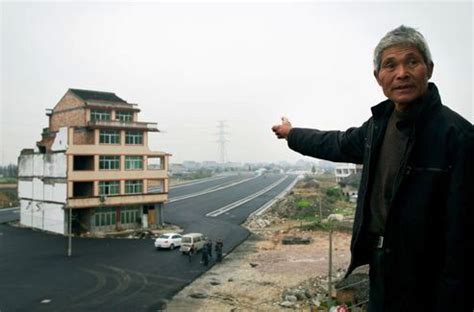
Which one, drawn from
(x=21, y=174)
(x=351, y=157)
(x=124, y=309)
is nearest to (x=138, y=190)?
(x=21, y=174)

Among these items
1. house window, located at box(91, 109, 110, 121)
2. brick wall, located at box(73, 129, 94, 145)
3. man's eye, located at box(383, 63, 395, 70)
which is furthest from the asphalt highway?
man's eye, located at box(383, 63, 395, 70)

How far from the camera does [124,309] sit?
647 inches

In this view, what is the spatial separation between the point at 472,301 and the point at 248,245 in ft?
96.9

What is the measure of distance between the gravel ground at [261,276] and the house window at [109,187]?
1315 cm

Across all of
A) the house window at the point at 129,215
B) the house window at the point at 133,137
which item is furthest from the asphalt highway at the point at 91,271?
the house window at the point at 133,137

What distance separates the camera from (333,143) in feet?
9.59

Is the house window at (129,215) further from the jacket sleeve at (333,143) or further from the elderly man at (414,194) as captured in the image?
the elderly man at (414,194)

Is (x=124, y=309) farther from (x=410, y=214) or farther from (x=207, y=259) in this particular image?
(x=410, y=214)

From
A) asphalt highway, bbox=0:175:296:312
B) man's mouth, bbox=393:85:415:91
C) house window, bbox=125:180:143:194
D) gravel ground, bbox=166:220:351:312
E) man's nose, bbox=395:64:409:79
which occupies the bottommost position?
gravel ground, bbox=166:220:351:312

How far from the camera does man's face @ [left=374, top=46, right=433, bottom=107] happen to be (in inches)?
93.7

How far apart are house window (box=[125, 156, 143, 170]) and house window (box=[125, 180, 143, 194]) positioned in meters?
1.32

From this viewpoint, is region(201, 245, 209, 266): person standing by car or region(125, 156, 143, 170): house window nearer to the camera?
region(201, 245, 209, 266): person standing by car

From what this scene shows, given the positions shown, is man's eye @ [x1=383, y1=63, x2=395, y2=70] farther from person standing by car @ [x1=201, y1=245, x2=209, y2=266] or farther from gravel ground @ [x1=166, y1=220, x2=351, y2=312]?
person standing by car @ [x1=201, y1=245, x2=209, y2=266]

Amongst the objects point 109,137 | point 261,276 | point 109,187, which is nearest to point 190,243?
point 261,276
